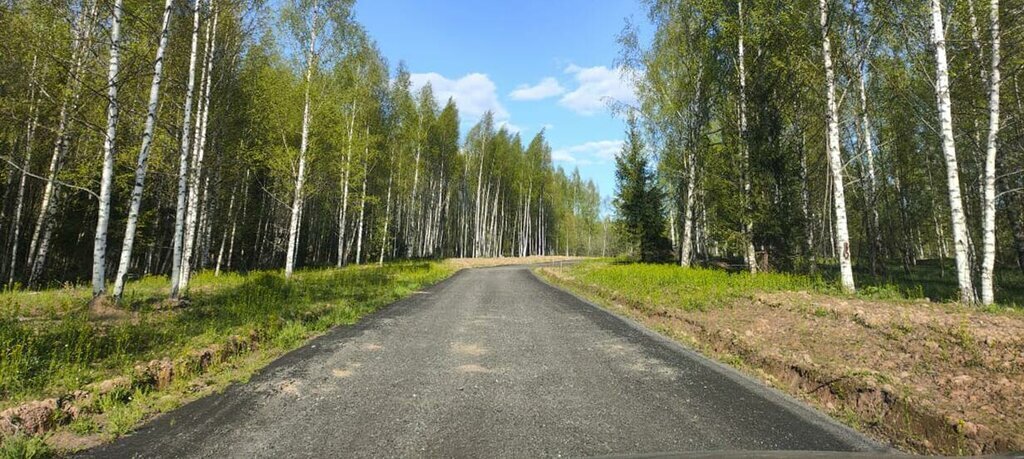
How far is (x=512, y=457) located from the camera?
3.35 metres

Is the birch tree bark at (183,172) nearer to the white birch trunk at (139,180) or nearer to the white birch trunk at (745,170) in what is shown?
the white birch trunk at (139,180)

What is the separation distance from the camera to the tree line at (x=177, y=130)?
10.2 meters

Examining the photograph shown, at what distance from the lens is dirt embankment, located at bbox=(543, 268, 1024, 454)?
3.93 meters

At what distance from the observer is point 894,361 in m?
5.52

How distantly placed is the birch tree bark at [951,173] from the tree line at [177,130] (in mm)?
15864

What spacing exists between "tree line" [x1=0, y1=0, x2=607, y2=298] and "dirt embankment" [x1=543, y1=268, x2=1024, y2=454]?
10881 mm

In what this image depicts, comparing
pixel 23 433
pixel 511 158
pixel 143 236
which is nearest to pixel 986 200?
pixel 23 433

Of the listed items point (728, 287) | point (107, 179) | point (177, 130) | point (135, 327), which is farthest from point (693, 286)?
point (177, 130)

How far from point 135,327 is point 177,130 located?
10.7 metres

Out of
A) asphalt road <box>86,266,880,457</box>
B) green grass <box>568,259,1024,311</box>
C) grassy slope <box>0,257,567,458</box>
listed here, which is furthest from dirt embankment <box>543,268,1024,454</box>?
grassy slope <box>0,257,567,458</box>

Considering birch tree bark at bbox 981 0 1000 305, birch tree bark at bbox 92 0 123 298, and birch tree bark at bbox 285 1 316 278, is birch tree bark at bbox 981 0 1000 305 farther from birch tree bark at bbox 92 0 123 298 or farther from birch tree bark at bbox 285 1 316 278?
birch tree bark at bbox 285 1 316 278

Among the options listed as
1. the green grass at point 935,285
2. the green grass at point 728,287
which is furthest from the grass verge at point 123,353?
the green grass at point 935,285

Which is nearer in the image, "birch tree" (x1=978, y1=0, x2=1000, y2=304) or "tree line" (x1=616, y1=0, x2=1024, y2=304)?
"birch tree" (x1=978, y1=0, x2=1000, y2=304)

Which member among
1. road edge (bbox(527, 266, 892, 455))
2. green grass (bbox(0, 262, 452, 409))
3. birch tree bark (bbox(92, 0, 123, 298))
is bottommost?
road edge (bbox(527, 266, 892, 455))
